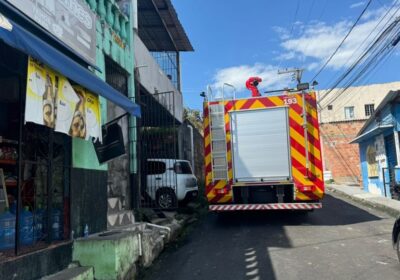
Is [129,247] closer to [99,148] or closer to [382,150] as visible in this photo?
[99,148]

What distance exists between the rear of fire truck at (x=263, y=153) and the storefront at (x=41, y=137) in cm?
397

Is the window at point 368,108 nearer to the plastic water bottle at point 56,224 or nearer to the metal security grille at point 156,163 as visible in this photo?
the metal security grille at point 156,163

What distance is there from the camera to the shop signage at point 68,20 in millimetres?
5096

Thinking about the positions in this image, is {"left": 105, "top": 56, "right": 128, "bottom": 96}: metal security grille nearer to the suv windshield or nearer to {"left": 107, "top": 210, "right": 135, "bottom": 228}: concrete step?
{"left": 107, "top": 210, "right": 135, "bottom": 228}: concrete step

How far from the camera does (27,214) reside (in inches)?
207

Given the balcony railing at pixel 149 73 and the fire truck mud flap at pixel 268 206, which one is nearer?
the fire truck mud flap at pixel 268 206

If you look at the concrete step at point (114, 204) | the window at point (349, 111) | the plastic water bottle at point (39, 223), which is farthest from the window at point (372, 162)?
the window at point (349, 111)

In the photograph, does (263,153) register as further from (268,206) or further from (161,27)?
(161,27)

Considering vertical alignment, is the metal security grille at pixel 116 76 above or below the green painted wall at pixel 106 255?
above

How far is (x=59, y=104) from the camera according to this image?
15.9 feet

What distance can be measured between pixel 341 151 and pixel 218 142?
2384 centimetres

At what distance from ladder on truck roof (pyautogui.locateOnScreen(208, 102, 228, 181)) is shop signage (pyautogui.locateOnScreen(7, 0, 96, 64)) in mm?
3944

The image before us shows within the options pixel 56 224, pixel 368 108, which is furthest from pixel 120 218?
pixel 368 108

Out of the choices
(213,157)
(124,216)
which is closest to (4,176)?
(124,216)
